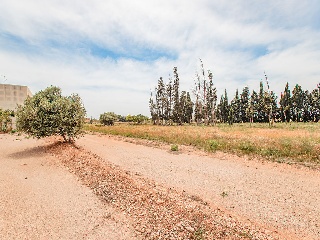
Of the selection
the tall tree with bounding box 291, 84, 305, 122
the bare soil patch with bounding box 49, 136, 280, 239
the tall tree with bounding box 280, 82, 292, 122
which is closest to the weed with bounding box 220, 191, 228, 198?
the bare soil patch with bounding box 49, 136, 280, 239

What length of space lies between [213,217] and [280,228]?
1.83 meters

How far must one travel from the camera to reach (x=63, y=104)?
16.5 meters

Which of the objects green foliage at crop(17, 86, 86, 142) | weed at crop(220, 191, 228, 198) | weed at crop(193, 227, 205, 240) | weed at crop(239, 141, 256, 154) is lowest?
weed at crop(220, 191, 228, 198)

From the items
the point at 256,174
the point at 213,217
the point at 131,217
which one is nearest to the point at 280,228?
the point at 213,217

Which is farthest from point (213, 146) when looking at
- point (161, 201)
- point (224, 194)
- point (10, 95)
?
point (10, 95)

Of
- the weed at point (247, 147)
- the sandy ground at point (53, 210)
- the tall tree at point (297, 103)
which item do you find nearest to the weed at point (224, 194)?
the sandy ground at point (53, 210)

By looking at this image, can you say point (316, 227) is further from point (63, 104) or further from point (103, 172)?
point (63, 104)

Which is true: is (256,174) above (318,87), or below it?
below

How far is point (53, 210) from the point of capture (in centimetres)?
685

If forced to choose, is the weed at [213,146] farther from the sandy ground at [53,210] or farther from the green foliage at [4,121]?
the green foliage at [4,121]

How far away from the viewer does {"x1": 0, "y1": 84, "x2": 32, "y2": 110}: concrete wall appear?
148 feet

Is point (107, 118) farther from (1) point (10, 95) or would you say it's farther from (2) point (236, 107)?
(2) point (236, 107)

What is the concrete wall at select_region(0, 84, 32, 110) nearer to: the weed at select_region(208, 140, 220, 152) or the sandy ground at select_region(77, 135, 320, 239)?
the sandy ground at select_region(77, 135, 320, 239)

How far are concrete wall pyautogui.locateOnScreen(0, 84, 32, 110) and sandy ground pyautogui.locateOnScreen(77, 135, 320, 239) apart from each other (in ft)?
145
